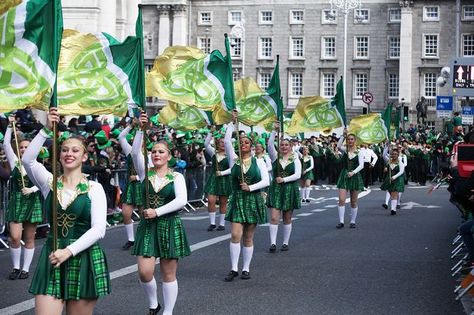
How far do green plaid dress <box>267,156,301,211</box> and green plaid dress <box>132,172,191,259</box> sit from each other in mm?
6788

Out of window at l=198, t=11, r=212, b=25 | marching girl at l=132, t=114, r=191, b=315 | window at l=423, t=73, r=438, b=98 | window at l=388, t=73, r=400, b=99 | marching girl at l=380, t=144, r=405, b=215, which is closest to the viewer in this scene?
marching girl at l=132, t=114, r=191, b=315

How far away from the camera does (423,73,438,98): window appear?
90375 millimetres

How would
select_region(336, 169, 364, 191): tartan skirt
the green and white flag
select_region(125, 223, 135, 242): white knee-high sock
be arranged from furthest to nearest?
select_region(336, 169, 364, 191): tartan skirt < select_region(125, 223, 135, 242): white knee-high sock < the green and white flag

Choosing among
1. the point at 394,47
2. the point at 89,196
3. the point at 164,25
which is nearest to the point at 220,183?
the point at 89,196

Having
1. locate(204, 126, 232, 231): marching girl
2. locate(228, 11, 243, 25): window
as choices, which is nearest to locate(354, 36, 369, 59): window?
locate(228, 11, 243, 25): window

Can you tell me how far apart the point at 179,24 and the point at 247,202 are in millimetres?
81701

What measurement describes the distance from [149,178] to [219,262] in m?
4.92

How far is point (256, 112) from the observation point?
20.6 m

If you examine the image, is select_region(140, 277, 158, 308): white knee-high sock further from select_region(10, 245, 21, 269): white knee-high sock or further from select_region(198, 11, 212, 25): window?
select_region(198, 11, 212, 25): window

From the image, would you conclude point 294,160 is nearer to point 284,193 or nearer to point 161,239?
point 284,193

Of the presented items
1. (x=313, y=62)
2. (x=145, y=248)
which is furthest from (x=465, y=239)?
(x=313, y=62)

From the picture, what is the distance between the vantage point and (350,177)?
23.0 meters

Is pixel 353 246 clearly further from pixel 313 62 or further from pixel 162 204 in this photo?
pixel 313 62

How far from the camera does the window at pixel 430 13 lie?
90.1 metres
